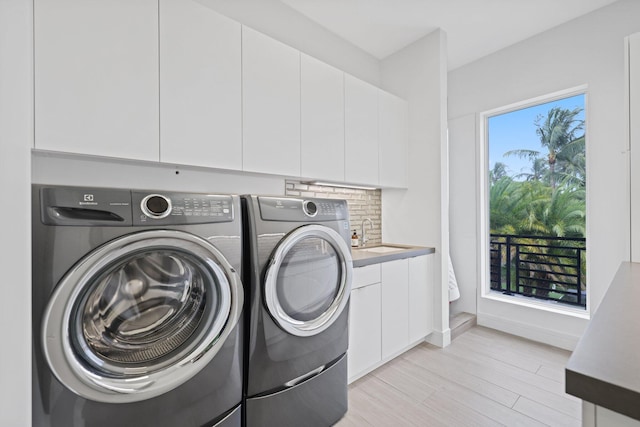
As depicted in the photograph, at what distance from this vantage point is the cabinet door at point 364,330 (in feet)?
6.42

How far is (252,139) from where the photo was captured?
1805 millimetres

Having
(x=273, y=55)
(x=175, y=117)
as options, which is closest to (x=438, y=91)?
(x=273, y=55)

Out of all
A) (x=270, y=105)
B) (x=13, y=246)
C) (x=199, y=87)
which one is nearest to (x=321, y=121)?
(x=270, y=105)

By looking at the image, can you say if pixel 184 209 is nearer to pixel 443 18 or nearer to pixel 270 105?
pixel 270 105

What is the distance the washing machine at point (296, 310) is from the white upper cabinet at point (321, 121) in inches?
23.7

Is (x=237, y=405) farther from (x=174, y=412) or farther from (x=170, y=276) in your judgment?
(x=170, y=276)

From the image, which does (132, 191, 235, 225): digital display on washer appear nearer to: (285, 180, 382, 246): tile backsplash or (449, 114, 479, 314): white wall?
(285, 180, 382, 246): tile backsplash

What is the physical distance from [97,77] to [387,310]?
2233mm

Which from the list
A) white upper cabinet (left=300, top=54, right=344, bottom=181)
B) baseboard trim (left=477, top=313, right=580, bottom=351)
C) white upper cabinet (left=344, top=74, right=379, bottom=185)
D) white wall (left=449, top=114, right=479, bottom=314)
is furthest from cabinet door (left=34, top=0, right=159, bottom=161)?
baseboard trim (left=477, top=313, right=580, bottom=351)

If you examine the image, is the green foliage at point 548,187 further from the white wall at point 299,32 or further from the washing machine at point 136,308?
the washing machine at point 136,308

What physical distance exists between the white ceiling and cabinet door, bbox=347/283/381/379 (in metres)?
2.26

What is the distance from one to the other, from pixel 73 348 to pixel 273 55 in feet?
6.05

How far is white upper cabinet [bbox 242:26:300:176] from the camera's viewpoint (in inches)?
70.5

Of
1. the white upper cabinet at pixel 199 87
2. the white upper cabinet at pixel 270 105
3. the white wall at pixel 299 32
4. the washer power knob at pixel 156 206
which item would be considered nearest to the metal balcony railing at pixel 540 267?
the white wall at pixel 299 32
